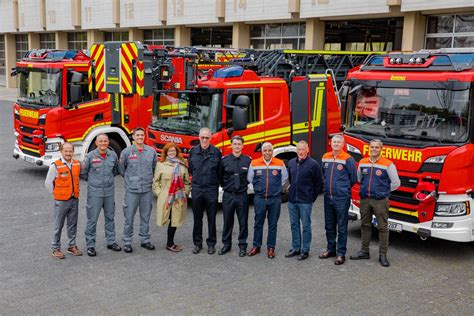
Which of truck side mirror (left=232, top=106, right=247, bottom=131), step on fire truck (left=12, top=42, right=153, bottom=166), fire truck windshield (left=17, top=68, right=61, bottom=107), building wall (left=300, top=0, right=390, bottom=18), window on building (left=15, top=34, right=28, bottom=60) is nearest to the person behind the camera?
truck side mirror (left=232, top=106, right=247, bottom=131)

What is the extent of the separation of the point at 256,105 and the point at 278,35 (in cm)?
1425

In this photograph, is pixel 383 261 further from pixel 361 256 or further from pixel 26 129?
pixel 26 129

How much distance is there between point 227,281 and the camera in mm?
6766

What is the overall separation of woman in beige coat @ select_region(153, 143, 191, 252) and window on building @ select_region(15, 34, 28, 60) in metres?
37.9

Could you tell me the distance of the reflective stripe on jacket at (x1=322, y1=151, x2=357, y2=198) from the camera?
7.33 meters

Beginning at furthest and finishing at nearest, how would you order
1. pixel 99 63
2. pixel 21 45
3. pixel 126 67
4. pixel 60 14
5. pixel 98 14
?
pixel 21 45 → pixel 60 14 → pixel 98 14 → pixel 99 63 → pixel 126 67

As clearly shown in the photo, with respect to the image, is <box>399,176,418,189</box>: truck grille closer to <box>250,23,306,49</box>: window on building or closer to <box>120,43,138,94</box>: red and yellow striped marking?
<box>120,43,138,94</box>: red and yellow striped marking

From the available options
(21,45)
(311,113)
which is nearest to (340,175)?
(311,113)

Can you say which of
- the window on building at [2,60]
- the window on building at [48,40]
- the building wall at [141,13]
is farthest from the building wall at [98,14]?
the window on building at [2,60]

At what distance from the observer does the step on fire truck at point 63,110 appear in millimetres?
12039

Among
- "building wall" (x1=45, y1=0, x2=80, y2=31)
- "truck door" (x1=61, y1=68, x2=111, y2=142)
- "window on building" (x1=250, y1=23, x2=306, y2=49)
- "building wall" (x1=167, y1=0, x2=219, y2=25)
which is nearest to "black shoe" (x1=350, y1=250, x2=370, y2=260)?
"truck door" (x1=61, y1=68, x2=111, y2=142)

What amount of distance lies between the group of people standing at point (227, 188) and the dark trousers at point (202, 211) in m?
0.01

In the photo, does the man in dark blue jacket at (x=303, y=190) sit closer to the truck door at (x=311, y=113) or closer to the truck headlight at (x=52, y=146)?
the truck door at (x=311, y=113)

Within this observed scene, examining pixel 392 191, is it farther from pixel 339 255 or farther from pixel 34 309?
pixel 34 309
